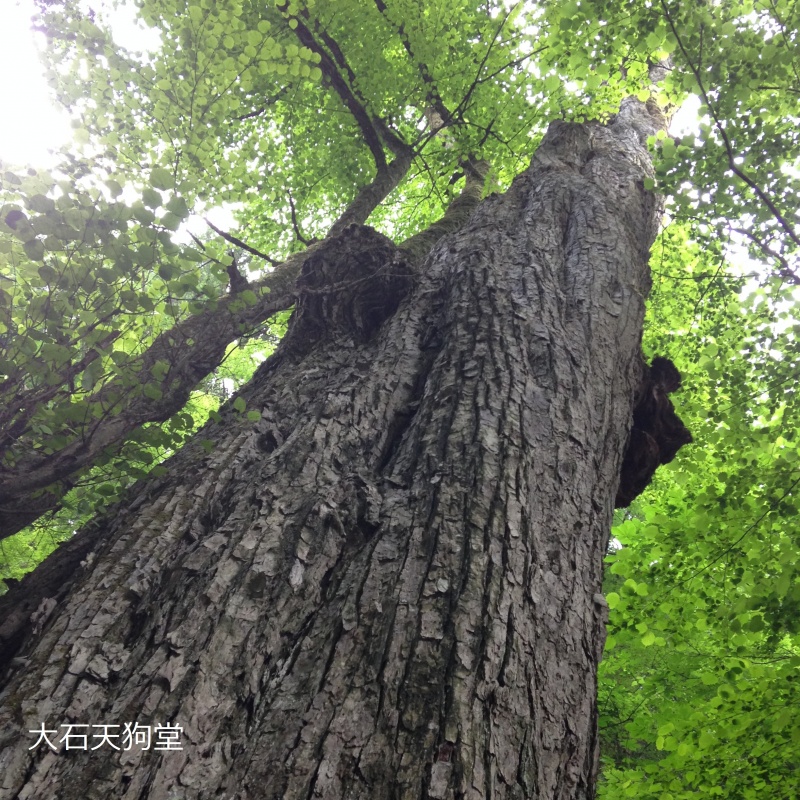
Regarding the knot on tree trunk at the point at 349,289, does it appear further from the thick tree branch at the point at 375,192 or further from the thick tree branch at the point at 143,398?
the thick tree branch at the point at 375,192

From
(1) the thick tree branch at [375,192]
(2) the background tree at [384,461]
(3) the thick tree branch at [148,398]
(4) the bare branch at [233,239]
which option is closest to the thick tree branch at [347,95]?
(1) the thick tree branch at [375,192]

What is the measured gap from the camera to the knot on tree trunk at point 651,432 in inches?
133

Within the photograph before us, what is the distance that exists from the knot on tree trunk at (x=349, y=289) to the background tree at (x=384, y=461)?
0.06ft

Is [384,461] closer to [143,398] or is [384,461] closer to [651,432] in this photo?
[143,398]

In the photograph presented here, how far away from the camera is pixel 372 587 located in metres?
1.91

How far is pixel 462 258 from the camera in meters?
3.71

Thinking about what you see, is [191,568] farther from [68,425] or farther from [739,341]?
[739,341]

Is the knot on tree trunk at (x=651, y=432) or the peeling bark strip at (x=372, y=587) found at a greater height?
the knot on tree trunk at (x=651, y=432)

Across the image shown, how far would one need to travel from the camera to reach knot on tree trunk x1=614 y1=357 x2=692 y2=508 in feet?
11.1

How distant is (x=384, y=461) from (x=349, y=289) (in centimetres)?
137

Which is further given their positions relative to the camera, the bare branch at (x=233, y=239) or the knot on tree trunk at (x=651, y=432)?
the bare branch at (x=233, y=239)

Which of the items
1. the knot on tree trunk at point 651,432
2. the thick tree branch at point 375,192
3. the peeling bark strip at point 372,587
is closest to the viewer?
the peeling bark strip at point 372,587

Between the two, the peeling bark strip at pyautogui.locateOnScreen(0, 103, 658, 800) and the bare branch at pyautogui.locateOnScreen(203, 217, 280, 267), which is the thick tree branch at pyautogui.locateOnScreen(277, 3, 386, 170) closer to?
the bare branch at pyautogui.locateOnScreen(203, 217, 280, 267)

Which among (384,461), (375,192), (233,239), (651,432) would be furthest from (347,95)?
(384,461)
